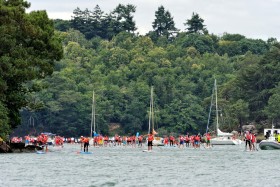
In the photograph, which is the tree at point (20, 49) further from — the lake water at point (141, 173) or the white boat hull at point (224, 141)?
the white boat hull at point (224, 141)

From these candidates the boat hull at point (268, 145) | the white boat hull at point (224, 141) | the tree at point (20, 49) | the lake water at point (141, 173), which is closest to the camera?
the lake water at point (141, 173)

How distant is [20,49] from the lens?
89.8 m

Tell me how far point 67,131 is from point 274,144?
10046cm

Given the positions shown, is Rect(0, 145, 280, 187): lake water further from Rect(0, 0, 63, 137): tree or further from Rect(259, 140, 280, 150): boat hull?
Rect(259, 140, 280, 150): boat hull

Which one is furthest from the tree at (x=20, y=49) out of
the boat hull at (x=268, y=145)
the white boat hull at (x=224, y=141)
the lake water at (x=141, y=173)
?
the white boat hull at (x=224, y=141)

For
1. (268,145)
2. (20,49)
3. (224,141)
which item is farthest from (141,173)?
(224,141)

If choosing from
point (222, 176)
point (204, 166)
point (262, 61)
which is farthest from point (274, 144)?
point (262, 61)

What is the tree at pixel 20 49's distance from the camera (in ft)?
290

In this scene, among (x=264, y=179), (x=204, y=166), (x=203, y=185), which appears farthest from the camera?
(x=204, y=166)

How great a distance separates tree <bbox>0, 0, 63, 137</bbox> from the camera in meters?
88.4

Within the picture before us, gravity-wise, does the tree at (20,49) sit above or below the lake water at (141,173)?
above

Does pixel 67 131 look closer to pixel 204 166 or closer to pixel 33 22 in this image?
pixel 33 22

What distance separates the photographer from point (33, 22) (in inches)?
3627

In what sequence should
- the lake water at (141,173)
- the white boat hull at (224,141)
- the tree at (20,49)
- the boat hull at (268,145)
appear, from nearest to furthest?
the lake water at (141,173) → the tree at (20,49) → the boat hull at (268,145) → the white boat hull at (224,141)
